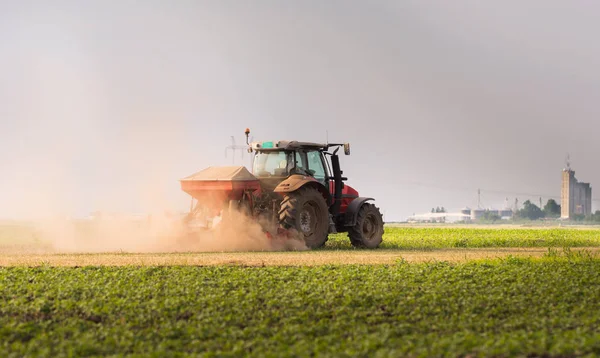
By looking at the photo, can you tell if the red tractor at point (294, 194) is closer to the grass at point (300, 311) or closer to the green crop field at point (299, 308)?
the green crop field at point (299, 308)

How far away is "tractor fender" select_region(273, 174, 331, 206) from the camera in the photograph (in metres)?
23.6

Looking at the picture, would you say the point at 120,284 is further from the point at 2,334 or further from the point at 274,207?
the point at 274,207

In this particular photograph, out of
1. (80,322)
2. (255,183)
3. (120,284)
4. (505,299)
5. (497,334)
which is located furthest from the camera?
(255,183)

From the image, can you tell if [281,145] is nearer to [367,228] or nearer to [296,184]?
[296,184]

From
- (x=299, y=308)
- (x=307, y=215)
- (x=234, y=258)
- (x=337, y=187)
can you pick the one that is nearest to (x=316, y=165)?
(x=337, y=187)

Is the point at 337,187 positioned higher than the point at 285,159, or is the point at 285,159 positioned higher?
the point at 285,159

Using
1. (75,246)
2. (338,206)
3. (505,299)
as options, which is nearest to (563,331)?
(505,299)

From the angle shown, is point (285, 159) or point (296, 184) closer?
point (296, 184)

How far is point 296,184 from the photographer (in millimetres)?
23734

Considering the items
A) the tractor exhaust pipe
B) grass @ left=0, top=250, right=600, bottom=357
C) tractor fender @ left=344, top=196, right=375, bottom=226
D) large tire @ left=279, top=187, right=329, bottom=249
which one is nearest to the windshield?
large tire @ left=279, top=187, right=329, bottom=249

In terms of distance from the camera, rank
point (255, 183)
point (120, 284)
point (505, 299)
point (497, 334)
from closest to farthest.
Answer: point (497, 334) → point (505, 299) → point (120, 284) → point (255, 183)

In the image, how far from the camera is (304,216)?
2444 cm

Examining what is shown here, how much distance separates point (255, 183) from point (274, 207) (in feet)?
2.88

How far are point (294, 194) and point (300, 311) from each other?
10.8 meters
